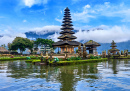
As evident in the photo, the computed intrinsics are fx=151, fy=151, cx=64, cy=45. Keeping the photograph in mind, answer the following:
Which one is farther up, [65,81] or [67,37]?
[67,37]

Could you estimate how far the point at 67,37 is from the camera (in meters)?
54.5

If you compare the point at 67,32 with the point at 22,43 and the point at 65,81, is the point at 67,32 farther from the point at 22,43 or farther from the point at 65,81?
the point at 65,81

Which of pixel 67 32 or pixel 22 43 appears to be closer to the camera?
pixel 67 32

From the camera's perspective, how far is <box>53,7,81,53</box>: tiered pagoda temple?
171 ft

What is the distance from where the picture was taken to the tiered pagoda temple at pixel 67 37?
171ft

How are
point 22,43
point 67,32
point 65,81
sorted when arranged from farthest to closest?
point 22,43 < point 67,32 < point 65,81

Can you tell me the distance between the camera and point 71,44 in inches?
2024

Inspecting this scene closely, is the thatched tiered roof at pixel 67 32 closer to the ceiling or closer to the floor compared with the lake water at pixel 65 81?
closer to the ceiling

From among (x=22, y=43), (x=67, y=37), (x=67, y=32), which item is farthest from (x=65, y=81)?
(x=22, y=43)

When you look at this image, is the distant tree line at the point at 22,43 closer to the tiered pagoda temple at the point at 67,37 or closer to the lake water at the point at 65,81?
the tiered pagoda temple at the point at 67,37

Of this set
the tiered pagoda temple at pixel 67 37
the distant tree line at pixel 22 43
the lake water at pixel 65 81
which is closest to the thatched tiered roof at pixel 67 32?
the tiered pagoda temple at pixel 67 37

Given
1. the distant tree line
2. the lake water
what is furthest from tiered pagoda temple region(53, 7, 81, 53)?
the lake water

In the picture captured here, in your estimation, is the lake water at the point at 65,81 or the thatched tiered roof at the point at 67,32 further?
the thatched tiered roof at the point at 67,32

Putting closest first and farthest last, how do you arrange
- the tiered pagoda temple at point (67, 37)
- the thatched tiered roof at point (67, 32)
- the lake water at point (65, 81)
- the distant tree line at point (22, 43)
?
the lake water at point (65, 81) < the tiered pagoda temple at point (67, 37) < the thatched tiered roof at point (67, 32) < the distant tree line at point (22, 43)
